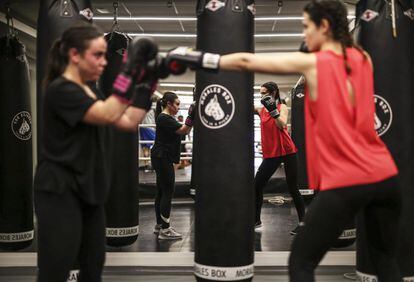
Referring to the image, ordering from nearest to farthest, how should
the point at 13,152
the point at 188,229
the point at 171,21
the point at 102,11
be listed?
the point at 13,152, the point at 188,229, the point at 102,11, the point at 171,21

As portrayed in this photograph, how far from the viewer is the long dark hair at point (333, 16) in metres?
1.67

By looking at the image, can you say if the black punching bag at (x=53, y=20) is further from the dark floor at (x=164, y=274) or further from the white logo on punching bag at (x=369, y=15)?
the white logo on punching bag at (x=369, y=15)

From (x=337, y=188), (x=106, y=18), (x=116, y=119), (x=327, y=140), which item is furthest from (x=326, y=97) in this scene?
(x=106, y=18)

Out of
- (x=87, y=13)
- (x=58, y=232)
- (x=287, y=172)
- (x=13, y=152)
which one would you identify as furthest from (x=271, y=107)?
(x=58, y=232)

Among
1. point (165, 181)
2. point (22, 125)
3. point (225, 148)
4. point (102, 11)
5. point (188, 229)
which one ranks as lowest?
point (188, 229)

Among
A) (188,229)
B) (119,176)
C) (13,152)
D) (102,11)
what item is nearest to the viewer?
(119,176)

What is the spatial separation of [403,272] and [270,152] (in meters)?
1.95

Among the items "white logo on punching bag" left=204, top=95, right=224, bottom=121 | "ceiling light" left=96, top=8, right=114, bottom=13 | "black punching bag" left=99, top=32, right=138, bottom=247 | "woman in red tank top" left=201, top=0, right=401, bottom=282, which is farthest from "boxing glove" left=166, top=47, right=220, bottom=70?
"ceiling light" left=96, top=8, right=114, bottom=13

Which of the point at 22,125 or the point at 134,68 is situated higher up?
the point at 134,68

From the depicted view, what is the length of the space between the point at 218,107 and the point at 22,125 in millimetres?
1815

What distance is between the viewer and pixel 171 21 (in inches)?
287

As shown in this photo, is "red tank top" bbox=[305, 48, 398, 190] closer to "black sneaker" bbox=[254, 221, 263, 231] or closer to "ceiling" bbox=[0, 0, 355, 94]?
"black sneaker" bbox=[254, 221, 263, 231]

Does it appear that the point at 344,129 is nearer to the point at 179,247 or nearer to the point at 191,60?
the point at 191,60

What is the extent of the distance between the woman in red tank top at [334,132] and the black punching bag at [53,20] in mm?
1308
